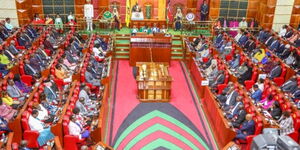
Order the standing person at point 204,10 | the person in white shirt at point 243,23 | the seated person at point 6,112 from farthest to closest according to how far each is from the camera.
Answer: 1. the standing person at point 204,10
2. the person in white shirt at point 243,23
3. the seated person at point 6,112

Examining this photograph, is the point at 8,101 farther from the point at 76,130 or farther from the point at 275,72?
the point at 275,72

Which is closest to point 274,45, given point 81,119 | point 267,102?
point 267,102

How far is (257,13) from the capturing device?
55.3 ft

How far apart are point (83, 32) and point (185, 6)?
532 centimetres

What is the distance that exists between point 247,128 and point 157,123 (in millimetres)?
2439

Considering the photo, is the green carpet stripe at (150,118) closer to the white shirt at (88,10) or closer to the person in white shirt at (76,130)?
the person in white shirt at (76,130)

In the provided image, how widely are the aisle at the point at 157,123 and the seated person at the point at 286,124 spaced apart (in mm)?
1595

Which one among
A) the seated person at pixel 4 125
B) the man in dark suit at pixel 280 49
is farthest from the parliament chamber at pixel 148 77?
the man in dark suit at pixel 280 49

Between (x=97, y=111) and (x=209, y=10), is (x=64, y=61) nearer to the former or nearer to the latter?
(x=97, y=111)

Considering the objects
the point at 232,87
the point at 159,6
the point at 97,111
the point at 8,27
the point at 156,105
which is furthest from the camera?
the point at 159,6

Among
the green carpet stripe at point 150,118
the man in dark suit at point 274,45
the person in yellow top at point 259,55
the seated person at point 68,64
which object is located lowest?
the green carpet stripe at point 150,118

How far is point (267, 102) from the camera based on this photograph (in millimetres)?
8438

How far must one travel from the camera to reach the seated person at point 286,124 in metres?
7.20

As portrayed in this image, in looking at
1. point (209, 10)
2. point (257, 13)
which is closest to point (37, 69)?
point (209, 10)
